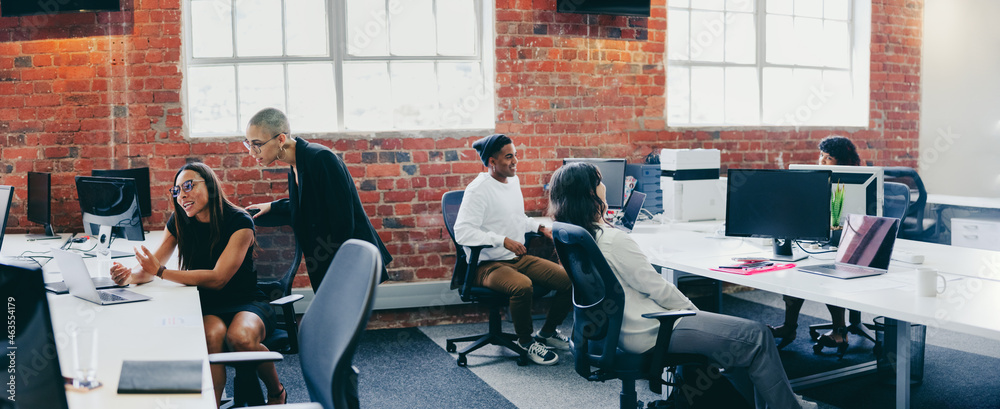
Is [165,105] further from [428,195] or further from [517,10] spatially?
[517,10]

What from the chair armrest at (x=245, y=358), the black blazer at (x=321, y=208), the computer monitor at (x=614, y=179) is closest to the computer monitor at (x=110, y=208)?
the black blazer at (x=321, y=208)

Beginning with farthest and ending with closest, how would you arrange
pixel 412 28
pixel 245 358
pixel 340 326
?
pixel 412 28
pixel 245 358
pixel 340 326

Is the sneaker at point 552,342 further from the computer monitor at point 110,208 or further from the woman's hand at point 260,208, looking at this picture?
the computer monitor at point 110,208

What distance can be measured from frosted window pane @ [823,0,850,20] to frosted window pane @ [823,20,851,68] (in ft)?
0.17

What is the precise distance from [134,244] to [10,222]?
1181mm

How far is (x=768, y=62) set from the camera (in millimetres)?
5844

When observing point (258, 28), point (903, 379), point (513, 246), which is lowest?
point (903, 379)

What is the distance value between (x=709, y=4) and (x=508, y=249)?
297 centimetres

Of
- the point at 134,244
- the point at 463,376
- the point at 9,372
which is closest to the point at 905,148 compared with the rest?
the point at 463,376

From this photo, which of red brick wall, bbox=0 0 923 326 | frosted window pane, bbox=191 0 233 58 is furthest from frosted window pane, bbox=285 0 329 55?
red brick wall, bbox=0 0 923 326

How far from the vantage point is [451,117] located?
4.84 meters

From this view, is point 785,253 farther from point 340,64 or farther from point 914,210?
point 340,64

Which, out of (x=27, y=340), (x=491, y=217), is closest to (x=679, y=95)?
(x=491, y=217)

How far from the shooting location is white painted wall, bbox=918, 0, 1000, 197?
627cm
